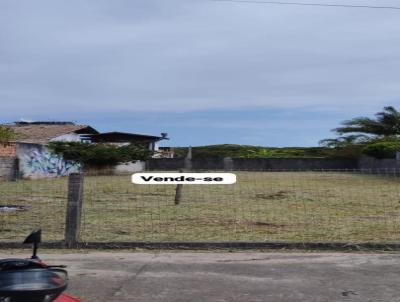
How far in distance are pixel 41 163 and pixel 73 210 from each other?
27.4m

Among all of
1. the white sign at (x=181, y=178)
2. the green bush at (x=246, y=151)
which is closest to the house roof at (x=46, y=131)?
the green bush at (x=246, y=151)

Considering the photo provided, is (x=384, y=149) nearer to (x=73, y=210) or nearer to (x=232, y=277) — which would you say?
(x=73, y=210)

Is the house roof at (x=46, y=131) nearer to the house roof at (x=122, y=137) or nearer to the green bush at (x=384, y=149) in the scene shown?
the house roof at (x=122, y=137)

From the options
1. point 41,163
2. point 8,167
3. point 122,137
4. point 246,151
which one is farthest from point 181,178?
point 246,151

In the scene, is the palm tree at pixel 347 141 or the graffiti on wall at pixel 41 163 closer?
the graffiti on wall at pixel 41 163

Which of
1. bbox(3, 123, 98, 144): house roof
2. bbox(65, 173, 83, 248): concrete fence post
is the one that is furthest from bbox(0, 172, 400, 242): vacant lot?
bbox(3, 123, 98, 144): house roof

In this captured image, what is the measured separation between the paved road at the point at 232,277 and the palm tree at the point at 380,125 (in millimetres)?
44452

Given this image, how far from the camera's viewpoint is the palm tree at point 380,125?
50.3 meters

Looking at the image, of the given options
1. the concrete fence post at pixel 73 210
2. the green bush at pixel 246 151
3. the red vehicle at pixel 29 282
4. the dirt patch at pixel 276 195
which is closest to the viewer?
the red vehicle at pixel 29 282

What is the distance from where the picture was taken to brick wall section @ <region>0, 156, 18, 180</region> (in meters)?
30.1

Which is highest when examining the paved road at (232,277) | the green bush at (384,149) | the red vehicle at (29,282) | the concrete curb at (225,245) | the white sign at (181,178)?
the green bush at (384,149)

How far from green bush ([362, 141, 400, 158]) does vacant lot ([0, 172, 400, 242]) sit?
75.3 feet

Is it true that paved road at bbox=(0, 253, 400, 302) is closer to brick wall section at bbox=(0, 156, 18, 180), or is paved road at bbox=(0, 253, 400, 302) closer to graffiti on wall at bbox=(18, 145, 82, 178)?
brick wall section at bbox=(0, 156, 18, 180)

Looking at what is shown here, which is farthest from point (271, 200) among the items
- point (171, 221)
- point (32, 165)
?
point (32, 165)
